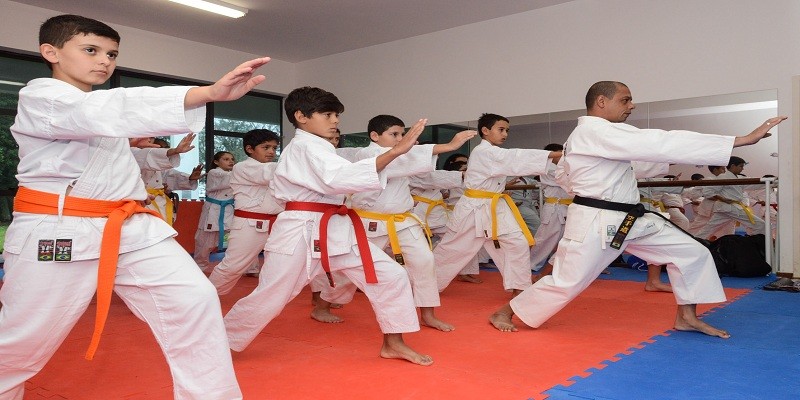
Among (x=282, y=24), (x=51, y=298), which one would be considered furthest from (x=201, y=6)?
(x=51, y=298)

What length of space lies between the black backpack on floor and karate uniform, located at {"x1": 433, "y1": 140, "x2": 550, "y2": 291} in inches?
110

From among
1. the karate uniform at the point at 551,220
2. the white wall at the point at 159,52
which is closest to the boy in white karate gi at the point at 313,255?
the karate uniform at the point at 551,220

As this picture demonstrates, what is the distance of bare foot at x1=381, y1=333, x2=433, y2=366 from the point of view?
3.12 metres

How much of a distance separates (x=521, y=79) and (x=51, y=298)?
6.91m

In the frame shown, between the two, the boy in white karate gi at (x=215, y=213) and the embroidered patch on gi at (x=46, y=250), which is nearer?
the embroidered patch on gi at (x=46, y=250)

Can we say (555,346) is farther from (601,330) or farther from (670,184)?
(670,184)

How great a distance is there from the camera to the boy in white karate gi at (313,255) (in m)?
3.04

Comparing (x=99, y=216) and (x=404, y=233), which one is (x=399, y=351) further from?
(x=99, y=216)

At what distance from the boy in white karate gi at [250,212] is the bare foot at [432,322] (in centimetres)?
143

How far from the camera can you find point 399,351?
125 inches

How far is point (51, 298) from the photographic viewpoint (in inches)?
75.0

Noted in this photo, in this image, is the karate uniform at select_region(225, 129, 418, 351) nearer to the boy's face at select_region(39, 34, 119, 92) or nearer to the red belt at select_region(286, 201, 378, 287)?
the red belt at select_region(286, 201, 378, 287)

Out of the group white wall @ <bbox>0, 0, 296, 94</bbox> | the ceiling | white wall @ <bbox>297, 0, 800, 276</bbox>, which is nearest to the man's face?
white wall @ <bbox>297, 0, 800, 276</bbox>

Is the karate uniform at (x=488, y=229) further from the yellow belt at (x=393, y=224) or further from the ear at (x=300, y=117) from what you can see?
the ear at (x=300, y=117)
